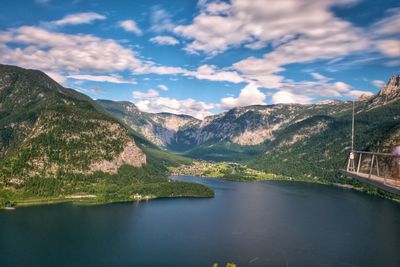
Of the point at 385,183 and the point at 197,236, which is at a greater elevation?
the point at 385,183

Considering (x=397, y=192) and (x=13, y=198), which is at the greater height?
(x=397, y=192)

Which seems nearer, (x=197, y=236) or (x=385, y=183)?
(x=385, y=183)

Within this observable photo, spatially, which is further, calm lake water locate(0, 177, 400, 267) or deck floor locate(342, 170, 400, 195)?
calm lake water locate(0, 177, 400, 267)

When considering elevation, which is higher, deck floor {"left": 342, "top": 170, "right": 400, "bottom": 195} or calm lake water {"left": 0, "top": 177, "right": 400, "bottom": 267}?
deck floor {"left": 342, "top": 170, "right": 400, "bottom": 195}

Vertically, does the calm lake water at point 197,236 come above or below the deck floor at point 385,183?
below

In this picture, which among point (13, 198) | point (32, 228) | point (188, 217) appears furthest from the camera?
point (13, 198)

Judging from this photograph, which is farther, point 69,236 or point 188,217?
point 188,217

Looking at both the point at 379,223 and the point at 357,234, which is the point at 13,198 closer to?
the point at 357,234

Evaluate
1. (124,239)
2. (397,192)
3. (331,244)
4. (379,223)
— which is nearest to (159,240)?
(124,239)
